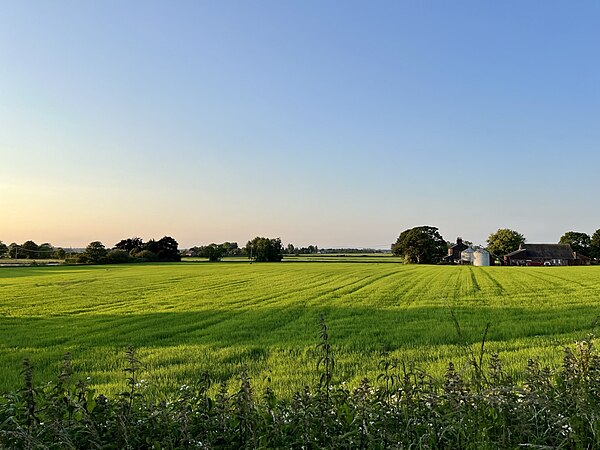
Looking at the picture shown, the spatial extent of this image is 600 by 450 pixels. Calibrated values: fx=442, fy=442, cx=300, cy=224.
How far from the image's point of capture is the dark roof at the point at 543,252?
436 ft

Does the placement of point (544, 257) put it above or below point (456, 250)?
below

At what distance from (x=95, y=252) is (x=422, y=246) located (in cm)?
8618

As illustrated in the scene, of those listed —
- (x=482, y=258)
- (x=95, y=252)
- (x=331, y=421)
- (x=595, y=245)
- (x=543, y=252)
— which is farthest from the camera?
(x=595, y=245)

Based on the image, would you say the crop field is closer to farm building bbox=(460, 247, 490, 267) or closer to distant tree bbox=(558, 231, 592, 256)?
farm building bbox=(460, 247, 490, 267)

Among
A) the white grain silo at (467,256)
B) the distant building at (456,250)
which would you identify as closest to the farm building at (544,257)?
the white grain silo at (467,256)

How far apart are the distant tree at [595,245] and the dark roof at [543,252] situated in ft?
51.0

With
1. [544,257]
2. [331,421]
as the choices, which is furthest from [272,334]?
[544,257]

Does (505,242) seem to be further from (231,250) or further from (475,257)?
(231,250)

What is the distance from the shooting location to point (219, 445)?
3979 mm

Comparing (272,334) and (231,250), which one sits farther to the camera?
(231,250)

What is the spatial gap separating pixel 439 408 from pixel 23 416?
13.6 ft

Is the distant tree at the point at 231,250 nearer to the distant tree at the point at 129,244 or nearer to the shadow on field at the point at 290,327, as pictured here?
the distant tree at the point at 129,244

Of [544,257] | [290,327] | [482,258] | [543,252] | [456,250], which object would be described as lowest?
[290,327]

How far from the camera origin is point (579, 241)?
14938 cm
